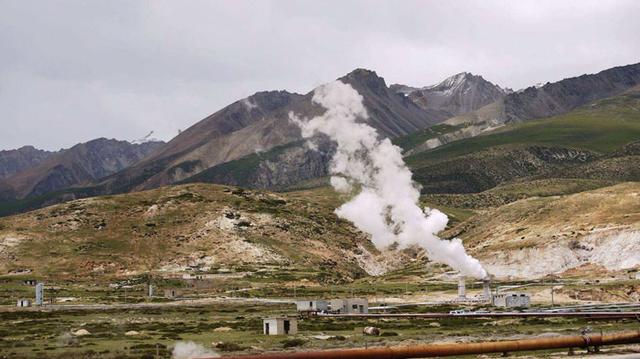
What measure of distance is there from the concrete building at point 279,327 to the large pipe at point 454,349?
1681 inches

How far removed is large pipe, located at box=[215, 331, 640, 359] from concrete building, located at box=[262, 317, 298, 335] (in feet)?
140

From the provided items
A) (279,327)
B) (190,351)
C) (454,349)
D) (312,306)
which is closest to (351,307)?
(312,306)

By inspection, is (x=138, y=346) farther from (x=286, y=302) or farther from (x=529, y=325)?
(x=286, y=302)

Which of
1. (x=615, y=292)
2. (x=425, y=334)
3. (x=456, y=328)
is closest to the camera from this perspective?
(x=425, y=334)

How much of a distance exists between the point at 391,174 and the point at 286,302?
156 feet

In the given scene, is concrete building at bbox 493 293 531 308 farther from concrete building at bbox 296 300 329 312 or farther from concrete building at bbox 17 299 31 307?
concrete building at bbox 17 299 31 307

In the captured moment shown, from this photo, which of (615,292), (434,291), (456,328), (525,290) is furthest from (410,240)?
(456,328)

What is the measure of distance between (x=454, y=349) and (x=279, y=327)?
47.9 m

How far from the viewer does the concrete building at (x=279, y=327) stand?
89.4m

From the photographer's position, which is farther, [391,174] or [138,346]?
[391,174]

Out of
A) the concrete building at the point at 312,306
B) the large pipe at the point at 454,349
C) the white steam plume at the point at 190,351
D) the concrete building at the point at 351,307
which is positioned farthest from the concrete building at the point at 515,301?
the large pipe at the point at 454,349

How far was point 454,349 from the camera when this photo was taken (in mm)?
43969

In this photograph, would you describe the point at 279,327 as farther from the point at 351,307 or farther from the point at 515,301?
the point at 515,301

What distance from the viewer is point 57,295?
164 m
